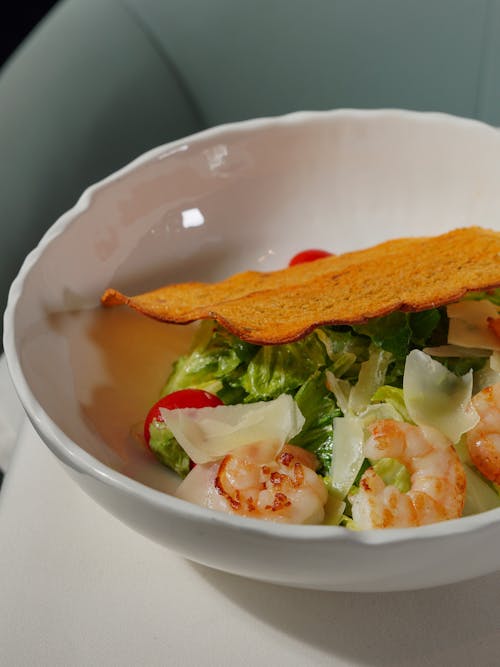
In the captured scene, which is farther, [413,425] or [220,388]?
[220,388]

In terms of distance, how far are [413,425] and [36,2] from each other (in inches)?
147

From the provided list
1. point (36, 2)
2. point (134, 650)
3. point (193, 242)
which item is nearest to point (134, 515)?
point (134, 650)

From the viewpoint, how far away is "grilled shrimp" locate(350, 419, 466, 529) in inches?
39.8

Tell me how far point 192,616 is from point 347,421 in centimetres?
32

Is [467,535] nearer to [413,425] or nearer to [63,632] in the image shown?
[413,425]

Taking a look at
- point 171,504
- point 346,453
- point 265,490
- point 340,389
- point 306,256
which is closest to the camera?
point 171,504

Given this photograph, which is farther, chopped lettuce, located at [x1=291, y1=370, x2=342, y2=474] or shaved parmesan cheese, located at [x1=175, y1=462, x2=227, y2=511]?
chopped lettuce, located at [x1=291, y1=370, x2=342, y2=474]

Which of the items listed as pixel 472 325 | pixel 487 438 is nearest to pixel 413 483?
pixel 487 438

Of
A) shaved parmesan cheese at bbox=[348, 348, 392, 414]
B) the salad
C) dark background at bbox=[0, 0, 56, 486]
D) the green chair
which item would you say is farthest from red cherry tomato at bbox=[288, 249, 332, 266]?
dark background at bbox=[0, 0, 56, 486]

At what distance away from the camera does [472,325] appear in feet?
4.32

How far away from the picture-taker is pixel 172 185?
167 centimetres

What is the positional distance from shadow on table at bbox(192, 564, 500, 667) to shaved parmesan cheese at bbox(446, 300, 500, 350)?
334 millimetres

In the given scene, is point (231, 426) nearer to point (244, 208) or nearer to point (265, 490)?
point (265, 490)

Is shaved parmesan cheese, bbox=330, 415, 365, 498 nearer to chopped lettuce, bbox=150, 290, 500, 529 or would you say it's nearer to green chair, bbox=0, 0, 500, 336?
chopped lettuce, bbox=150, 290, 500, 529
